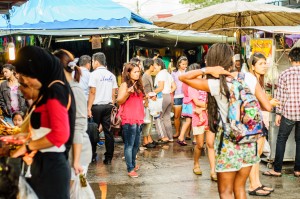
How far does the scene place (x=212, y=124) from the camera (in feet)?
17.7

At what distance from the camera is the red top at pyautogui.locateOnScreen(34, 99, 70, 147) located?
4008 millimetres

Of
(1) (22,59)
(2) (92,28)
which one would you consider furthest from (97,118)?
(1) (22,59)

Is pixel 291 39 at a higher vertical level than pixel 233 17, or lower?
lower

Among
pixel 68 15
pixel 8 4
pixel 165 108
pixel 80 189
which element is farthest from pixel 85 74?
pixel 80 189

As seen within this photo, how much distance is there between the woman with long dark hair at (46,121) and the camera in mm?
4023

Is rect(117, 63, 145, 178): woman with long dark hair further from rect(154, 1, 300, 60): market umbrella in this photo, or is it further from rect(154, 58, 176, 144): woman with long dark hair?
rect(154, 58, 176, 144): woman with long dark hair

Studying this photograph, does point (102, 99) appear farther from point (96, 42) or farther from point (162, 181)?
point (96, 42)

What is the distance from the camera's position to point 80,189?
503 cm

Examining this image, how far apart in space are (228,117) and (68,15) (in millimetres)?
10843

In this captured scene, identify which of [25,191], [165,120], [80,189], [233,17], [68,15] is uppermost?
[68,15]

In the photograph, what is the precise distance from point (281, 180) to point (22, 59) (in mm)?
5602

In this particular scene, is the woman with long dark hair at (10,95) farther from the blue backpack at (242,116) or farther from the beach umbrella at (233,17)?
the blue backpack at (242,116)

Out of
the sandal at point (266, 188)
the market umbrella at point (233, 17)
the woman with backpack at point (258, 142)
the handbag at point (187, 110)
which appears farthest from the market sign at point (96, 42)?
the sandal at point (266, 188)

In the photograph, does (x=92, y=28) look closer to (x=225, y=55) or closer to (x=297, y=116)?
(x=297, y=116)
